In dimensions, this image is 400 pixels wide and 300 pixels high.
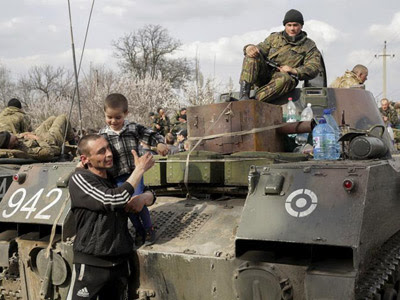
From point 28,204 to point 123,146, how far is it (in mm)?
1131

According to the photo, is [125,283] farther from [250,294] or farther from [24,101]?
[24,101]

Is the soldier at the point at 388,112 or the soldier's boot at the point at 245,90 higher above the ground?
the soldier's boot at the point at 245,90

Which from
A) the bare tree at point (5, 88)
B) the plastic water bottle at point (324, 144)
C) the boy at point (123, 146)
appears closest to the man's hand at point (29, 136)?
the boy at point (123, 146)

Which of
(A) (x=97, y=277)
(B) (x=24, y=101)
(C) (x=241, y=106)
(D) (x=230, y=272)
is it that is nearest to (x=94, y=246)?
(A) (x=97, y=277)

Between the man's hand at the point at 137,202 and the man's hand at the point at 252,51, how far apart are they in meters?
2.74

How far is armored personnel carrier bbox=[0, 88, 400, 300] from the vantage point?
11.6 ft

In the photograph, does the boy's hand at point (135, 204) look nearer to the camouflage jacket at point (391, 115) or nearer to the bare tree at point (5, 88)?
the camouflage jacket at point (391, 115)

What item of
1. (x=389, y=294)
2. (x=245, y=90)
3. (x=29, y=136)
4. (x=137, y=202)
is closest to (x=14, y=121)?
(x=29, y=136)

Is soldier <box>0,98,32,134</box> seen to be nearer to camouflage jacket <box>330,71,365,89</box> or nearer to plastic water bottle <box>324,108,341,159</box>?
camouflage jacket <box>330,71,365,89</box>

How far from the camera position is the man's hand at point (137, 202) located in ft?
13.2

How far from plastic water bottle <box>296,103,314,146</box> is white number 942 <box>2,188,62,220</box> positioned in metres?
2.61

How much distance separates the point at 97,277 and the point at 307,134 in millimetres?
2967

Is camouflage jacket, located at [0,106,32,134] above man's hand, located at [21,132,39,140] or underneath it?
above

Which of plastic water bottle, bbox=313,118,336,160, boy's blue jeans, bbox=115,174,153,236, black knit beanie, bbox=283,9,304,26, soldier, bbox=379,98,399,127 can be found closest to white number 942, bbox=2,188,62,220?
boy's blue jeans, bbox=115,174,153,236
